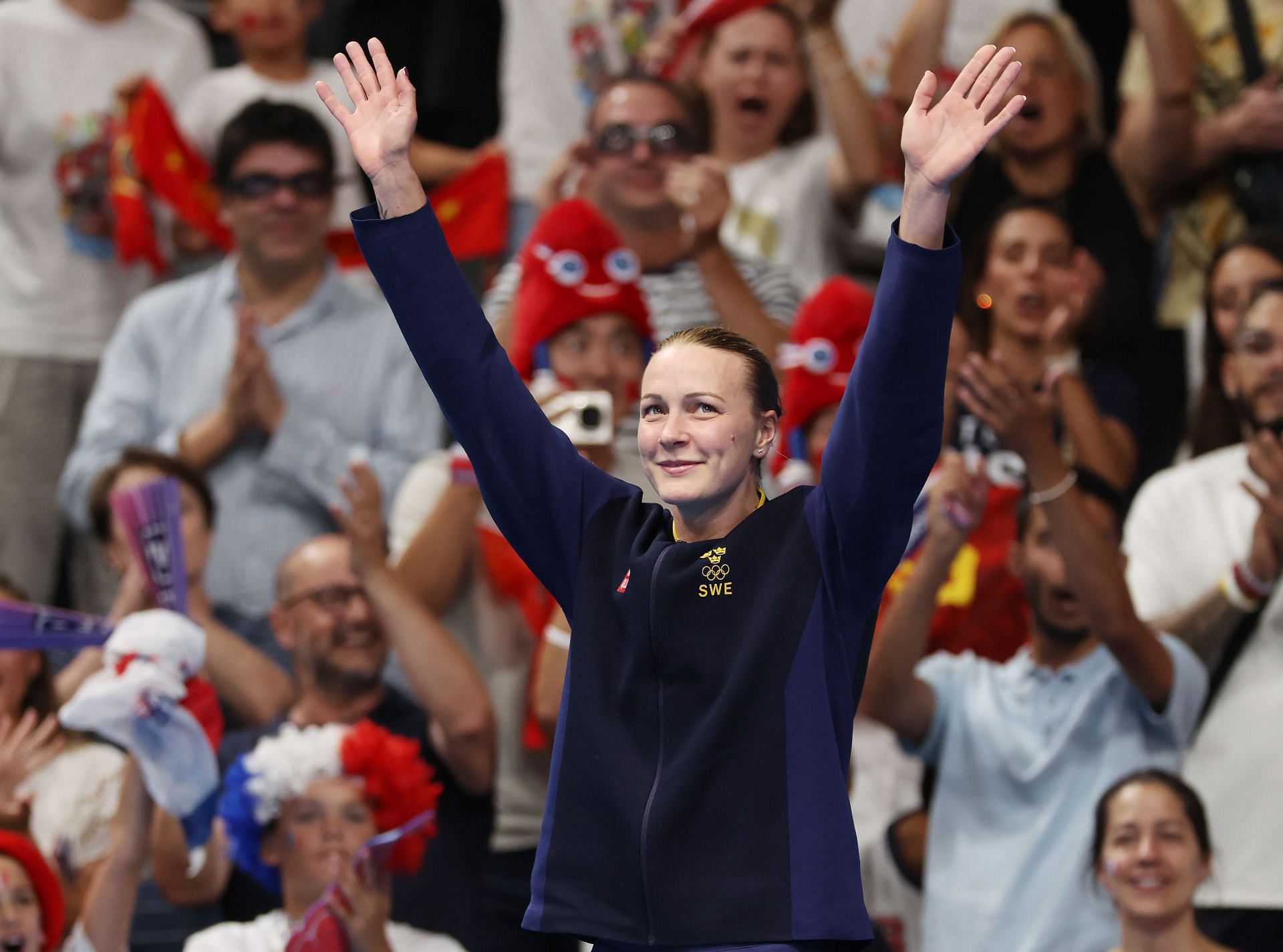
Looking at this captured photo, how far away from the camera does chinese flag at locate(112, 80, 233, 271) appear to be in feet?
19.5

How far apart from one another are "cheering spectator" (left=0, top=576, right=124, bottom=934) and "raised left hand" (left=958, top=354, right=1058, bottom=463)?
2156 mm

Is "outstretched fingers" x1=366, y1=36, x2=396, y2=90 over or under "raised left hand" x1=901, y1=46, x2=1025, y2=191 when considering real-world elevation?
over

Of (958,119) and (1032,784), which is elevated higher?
(958,119)

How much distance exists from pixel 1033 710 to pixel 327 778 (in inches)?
60.2

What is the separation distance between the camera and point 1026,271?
510 cm

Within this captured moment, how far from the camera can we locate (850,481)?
249cm

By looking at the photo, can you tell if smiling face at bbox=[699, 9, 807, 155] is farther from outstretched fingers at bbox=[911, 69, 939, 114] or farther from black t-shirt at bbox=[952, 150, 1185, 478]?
outstretched fingers at bbox=[911, 69, 939, 114]

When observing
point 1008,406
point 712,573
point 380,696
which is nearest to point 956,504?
point 1008,406

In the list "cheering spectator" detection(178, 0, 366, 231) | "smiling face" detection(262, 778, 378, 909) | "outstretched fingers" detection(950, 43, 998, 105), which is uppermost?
"cheering spectator" detection(178, 0, 366, 231)

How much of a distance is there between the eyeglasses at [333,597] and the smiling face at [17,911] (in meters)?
0.97

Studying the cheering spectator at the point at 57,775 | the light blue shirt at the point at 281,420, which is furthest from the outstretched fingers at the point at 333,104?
the light blue shirt at the point at 281,420

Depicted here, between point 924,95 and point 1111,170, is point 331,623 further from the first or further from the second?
point 1111,170

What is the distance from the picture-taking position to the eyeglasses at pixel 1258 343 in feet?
Result: 15.0

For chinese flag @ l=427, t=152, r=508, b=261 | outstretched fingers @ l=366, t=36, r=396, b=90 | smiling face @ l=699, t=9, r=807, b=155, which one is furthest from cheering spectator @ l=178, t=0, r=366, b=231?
outstretched fingers @ l=366, t=36, r=396, b=90
